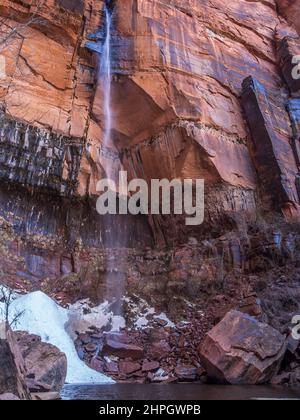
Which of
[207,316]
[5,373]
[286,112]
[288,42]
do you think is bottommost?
[207,316]

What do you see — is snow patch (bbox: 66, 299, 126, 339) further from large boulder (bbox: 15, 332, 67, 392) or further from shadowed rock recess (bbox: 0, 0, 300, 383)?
large boulder (bbox: 15, 332, 67, 392)

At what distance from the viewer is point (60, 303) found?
13711mm

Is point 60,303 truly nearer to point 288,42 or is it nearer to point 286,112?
point 286,112

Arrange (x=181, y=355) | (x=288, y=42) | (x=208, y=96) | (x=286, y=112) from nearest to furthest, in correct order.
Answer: (x=181, y=355), (x=208, y=96), (x=286, y=112), (x=288, y=42)

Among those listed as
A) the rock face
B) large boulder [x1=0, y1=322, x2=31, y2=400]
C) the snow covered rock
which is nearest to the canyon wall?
the rock face

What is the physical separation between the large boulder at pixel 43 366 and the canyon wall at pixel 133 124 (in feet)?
25.5

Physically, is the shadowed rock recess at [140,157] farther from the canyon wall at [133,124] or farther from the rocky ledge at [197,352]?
the rocky ledge at [197,352]

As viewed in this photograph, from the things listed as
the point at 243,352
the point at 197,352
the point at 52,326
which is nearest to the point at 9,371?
the point at 243,352

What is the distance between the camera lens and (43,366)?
24.8ft

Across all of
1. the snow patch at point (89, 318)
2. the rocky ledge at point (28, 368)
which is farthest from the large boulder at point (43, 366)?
the snow patch at point (89, 318)

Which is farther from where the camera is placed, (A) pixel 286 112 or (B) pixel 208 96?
(A) pixel 286 112

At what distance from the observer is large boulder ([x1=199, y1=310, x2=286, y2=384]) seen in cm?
838

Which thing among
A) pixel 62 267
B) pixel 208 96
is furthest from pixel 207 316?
pixel 208 96

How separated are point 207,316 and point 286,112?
12.7 metres
